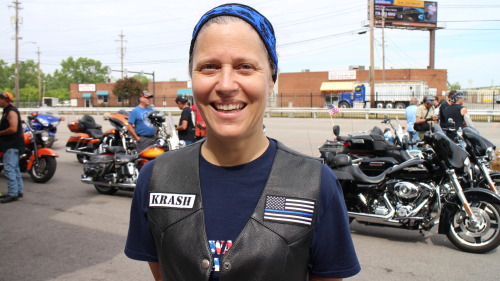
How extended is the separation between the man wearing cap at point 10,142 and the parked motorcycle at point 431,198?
5.38 metres

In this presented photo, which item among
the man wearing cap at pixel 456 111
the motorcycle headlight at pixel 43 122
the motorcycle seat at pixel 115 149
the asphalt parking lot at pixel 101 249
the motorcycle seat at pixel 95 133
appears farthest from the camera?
the motorcycle headlight at pixel 43 122

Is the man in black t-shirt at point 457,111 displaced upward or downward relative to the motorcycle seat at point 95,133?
upward

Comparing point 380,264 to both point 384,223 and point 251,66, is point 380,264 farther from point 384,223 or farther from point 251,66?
point 251,66

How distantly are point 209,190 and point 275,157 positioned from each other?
0.24 meters

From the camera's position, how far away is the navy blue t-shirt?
139 centimetres

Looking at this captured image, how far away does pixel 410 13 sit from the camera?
2539 inches

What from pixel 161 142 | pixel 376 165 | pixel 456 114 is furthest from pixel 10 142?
pixel 456 114

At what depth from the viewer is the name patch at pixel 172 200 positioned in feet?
4.70

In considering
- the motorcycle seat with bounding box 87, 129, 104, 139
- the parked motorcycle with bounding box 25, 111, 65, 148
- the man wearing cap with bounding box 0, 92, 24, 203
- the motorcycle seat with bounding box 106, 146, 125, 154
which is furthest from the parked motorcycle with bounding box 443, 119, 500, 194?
the parked motorcycle with bounding box 25, 111, 65, 148

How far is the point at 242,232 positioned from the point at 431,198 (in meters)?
4.60

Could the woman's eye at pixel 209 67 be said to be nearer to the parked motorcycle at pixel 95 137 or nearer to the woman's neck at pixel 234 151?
the woman's neck at pixel 234 151

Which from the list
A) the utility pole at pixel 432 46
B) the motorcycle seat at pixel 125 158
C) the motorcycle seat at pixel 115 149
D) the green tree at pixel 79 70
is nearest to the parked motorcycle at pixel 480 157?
the motorcycle seat at pixel 125 158

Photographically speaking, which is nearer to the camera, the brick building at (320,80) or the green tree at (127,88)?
the brick building at (320,80)

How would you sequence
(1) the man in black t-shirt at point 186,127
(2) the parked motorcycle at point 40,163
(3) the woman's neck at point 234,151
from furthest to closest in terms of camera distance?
1. (1) the man in black t-shirt at point 186,127
2. (2) the parked motorcycle at point 40,163
3. (3) the woman's neck at point 234,151
